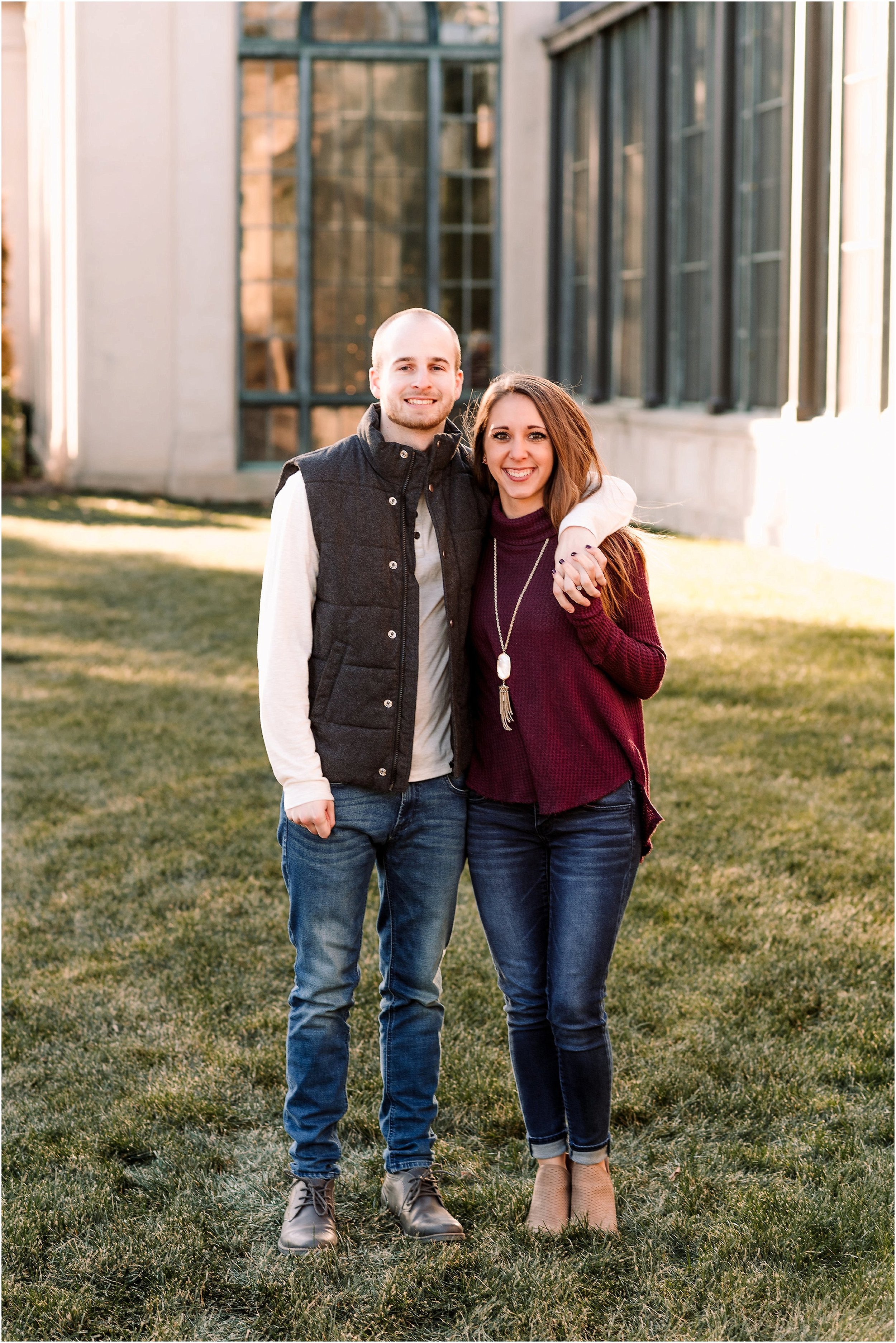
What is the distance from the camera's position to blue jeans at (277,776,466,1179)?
3055mm

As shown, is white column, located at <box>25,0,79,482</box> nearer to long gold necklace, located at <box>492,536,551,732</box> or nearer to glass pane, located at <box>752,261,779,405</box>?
glass pane, located at <box>752,261,779,405</box>

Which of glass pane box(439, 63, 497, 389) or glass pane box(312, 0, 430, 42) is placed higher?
glass pane box(312, 0, 430, 42)

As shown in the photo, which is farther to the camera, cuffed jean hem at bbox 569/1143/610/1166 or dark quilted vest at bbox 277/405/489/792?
cuffed jean hem at bbox 569/1143/610/1166

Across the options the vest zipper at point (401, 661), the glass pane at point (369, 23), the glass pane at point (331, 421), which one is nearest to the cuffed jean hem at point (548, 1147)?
the vest zipper at point (401, 661)

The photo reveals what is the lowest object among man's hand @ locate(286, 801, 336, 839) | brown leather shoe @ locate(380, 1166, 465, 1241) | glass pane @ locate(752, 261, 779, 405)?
brown leather shoe @ locate(380, 1166, 465, 1241)

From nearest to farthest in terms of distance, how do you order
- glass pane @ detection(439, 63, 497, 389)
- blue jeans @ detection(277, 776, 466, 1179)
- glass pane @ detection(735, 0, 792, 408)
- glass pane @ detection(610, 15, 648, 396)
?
1. blue jeans @ detection(277, 776, 466, 1179)
2. glass pane @ detection(735, 0, 792, 408)
3. glass pane @ detection(610, 15, 648, 396)
4. glass pane @ detection(439, 63, 497, 389)

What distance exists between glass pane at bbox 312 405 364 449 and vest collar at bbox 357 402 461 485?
15.4 metres

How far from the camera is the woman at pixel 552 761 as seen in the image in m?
2.98

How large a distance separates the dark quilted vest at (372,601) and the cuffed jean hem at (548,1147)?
82cm

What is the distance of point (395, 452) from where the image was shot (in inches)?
118

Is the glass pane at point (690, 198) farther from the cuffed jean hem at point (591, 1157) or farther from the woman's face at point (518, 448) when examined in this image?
the cuffed jean hem at point (591, 1157)

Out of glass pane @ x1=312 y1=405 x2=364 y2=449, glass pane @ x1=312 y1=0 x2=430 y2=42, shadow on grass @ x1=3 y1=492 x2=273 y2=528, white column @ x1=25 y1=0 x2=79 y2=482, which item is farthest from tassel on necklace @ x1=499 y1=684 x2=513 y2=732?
glass pane @ x1=312 y1=0 x2=430 y2=42

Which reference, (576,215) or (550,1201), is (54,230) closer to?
(576,215)

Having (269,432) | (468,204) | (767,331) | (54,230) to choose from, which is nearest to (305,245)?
(468,204)
